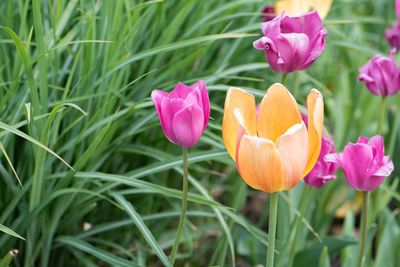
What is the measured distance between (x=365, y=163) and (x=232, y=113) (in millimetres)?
253

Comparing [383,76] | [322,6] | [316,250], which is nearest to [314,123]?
[383,76]

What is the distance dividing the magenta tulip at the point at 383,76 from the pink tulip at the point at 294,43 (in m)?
0.24

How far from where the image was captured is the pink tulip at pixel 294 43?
1.24 metres

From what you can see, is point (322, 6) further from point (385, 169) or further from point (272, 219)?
point (272, 219)

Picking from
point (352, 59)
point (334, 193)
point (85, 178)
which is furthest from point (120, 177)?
point (352, 59)

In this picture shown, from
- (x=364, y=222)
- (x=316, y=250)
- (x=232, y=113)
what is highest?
(x=232, y=113)

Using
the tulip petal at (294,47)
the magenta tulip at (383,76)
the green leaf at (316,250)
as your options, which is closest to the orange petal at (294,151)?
the tulip petal at (294,47)

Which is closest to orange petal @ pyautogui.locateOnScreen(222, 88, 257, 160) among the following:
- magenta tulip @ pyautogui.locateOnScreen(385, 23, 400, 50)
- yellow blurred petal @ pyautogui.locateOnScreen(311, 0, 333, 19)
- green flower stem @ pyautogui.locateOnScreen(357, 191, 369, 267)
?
green flower stem @ pyautogui.locateOnScreen(357, 191, 369, 267)

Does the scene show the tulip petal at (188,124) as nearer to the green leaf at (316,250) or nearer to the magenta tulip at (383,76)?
the magenta tulip at (383,76)

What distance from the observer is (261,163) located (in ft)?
3.38

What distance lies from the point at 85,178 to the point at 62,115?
0.40 ft

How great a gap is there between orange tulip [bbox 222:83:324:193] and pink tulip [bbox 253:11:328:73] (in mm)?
A: 137

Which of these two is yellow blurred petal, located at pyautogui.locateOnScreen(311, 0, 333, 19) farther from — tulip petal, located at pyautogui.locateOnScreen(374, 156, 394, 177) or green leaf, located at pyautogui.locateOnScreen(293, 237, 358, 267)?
tulip petal, located at pyautogui.locateOnScreen(374, 156, 394, 177)

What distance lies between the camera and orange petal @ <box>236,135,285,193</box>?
101 centimetres
